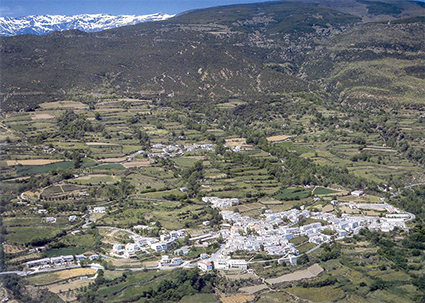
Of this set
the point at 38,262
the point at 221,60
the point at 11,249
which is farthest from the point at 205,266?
the point at 221,60

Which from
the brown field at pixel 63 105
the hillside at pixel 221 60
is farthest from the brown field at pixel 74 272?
the brown field at pixel 63 105

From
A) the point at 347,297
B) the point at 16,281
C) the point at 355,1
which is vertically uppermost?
the point at 355,1

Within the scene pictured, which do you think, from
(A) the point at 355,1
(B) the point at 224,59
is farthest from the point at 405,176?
(A) the point at 355,1

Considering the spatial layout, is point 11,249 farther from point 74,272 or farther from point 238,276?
point 238,276

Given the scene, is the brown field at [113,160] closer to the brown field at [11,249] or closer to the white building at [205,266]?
the brown field at [11,249]

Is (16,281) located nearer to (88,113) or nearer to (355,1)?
(88,113)

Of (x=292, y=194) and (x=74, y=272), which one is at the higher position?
(x=74, y=272)
